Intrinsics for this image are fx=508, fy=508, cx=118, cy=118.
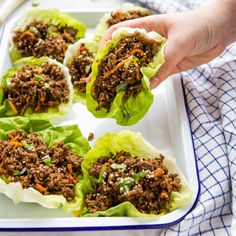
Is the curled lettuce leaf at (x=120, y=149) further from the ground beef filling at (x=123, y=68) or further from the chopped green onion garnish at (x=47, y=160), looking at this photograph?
the ground beef filling at (x=123, y=68)

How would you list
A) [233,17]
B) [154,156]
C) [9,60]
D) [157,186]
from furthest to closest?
[9,60], [233,17], [154,156], [157,186]

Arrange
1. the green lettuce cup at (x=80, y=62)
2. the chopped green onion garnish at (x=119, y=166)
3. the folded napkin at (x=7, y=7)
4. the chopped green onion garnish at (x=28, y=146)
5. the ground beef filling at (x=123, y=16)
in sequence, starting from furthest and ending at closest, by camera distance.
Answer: the folded napkin at (x=7, y=7) < the ground beef filling at (x=123, y=16) < the green lettuce cup at (x=80, y=62) < the chopped green onion garnish at (x=28, y=146) < the chopped green onion garnish at (x=119, y=166)

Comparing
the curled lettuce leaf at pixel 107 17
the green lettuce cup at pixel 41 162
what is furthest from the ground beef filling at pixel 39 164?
the curled lettuce leaf at pixel 107 17

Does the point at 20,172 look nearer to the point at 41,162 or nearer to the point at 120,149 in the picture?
the point at 41,162

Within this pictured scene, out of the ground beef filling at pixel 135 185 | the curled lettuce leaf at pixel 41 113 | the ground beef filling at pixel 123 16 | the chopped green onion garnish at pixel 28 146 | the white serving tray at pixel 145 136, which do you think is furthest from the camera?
the ground beef filling at pixel 123 16

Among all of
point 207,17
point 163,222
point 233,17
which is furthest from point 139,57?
point 163,222

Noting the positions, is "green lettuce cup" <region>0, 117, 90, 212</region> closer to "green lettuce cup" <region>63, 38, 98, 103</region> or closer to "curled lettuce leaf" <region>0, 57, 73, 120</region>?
"curled lettuce leaf" <region>0, 57, 73, 120</region>

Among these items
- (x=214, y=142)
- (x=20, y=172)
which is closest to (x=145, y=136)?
(x=214, y=142)

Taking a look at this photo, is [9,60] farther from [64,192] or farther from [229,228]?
[229,228]
